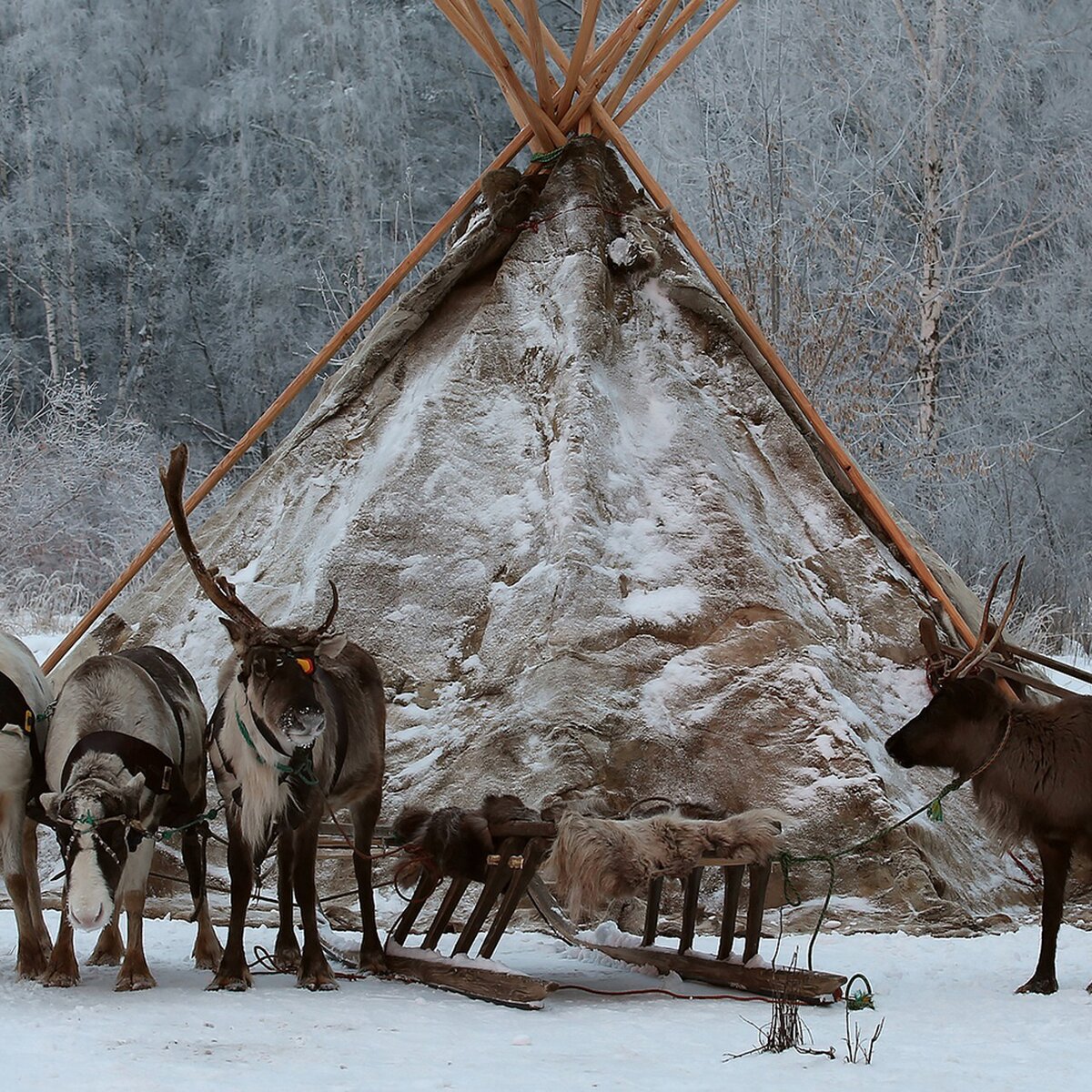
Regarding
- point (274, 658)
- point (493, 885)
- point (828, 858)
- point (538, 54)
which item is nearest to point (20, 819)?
point (274, 658)

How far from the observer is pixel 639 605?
22.7 ft

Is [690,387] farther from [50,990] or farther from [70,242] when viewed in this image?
[70,242]

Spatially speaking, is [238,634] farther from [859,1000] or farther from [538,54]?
[538,54]

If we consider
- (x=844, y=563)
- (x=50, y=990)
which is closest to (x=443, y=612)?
(x=844, y=563)

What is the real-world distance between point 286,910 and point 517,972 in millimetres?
887

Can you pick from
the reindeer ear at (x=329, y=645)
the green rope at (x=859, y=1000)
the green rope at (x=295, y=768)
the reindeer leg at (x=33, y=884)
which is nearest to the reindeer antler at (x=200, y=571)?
the reindeer ear at (x=329, y=645)

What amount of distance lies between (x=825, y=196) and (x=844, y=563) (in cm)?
1011

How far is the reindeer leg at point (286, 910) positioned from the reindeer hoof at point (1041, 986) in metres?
2.56

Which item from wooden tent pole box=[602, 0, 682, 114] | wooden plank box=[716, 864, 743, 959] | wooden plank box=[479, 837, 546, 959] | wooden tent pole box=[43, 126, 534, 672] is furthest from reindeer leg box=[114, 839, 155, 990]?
wooden tent pole box=[602, 0, 682, 114]

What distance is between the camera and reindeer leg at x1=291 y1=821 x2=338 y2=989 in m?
4.95

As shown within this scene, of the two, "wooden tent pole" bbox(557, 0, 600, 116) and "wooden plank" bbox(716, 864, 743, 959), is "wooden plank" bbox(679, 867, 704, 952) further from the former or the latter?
"wooden tent pole" bbox(557, 0, 600, 116)

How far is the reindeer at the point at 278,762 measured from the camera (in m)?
4.95

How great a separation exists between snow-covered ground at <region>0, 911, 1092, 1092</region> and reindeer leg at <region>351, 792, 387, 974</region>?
0.43 feet

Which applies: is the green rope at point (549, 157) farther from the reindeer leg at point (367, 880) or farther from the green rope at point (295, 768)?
the green rope at point (295, 768)
